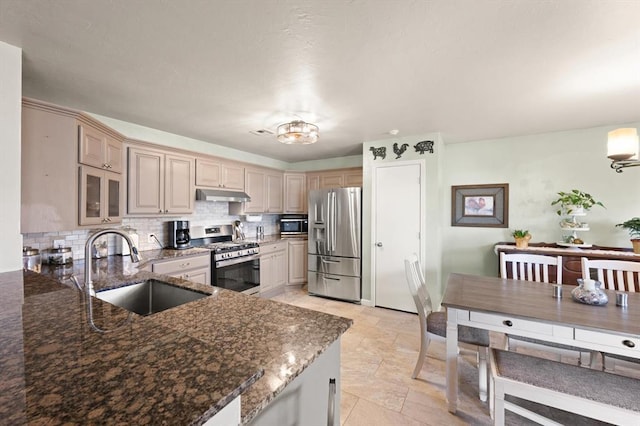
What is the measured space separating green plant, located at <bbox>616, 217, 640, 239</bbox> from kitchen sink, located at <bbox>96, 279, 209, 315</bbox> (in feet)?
14.2

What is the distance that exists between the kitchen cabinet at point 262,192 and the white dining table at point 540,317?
3.13 meters

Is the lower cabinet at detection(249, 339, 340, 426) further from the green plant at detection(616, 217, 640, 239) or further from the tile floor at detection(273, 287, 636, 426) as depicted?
the green plant at detection(616, 217, 640, 239)

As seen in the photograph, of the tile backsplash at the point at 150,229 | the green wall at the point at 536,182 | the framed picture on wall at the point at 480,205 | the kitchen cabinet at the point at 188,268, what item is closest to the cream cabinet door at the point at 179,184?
the tile backsplash at the point at 150,229

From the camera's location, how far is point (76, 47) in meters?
1.58

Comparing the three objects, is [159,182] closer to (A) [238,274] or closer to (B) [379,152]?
(A) [238,274]

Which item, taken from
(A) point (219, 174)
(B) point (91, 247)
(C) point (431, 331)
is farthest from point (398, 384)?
(A) point (219, 174)

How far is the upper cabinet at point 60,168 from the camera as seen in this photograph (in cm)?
179

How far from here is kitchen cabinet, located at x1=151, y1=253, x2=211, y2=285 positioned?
271 cm

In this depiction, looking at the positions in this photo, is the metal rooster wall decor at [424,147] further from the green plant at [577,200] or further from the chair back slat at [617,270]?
the chair back slat at [617,270]

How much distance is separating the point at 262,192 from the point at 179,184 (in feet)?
4.52

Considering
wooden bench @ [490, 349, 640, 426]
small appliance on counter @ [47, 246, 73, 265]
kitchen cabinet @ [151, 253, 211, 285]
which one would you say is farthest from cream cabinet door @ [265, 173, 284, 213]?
wooden bench @ [490, 349, 640, 426]

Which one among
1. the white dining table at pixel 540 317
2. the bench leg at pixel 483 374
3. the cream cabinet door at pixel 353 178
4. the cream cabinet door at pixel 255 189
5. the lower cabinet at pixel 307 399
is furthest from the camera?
the cream cabinet door at pixel 353 178

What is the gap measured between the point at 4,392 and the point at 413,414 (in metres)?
2.12

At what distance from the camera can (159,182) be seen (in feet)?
10.2
